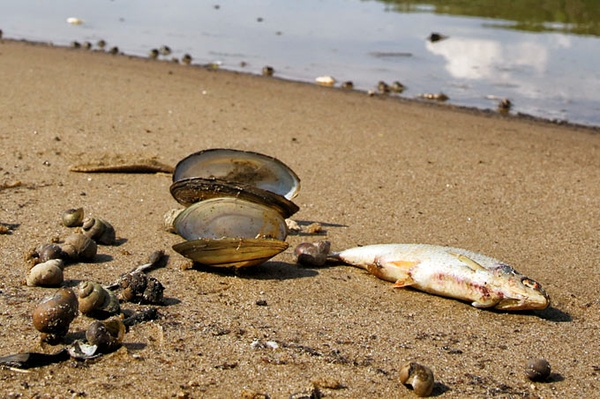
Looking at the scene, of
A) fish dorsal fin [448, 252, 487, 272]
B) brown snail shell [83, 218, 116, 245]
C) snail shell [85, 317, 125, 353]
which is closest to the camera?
snail shell [85, 317, 125, 353]

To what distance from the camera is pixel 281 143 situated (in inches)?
315

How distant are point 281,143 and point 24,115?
267 cm

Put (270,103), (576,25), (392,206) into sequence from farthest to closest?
1. (576,25)
2. (270,103)
3. (392,206)

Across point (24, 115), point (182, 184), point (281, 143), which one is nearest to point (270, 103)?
point (281, 143)

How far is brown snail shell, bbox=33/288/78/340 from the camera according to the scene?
3.43m

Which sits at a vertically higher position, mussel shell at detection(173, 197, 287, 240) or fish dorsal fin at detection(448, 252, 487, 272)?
mussel shell at detection(173, 197, 287, 240)

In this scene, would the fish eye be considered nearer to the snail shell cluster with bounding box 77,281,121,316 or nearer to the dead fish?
the dead fish

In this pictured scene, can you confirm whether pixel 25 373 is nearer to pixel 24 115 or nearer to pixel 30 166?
pixel 30 166

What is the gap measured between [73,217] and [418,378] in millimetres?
2734

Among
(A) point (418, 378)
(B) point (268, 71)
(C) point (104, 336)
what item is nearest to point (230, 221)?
(C) point (104, 336)

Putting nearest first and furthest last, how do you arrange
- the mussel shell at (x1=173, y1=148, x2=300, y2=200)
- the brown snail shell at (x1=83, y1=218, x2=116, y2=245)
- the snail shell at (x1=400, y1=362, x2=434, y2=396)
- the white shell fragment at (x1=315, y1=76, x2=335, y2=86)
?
the snail shell at (x1=400, y1=362, x2=434, y2=396)
the brown snail shell at (x1=83, y1=218, x2=116, y2=245)
the mussel shell at (x1=173, y1=148, x2=300, y2=200)
the white shell fragment at (x1=315, y1=76, x2=335, y2=86)

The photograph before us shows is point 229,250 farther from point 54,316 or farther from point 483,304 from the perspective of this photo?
point 483,304

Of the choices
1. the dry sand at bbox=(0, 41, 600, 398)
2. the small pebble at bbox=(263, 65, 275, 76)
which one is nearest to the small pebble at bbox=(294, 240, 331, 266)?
the dry sand at bbox=(0, 41, 600, 398)

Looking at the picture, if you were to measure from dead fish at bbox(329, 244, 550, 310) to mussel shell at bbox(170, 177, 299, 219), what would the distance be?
0.54m
